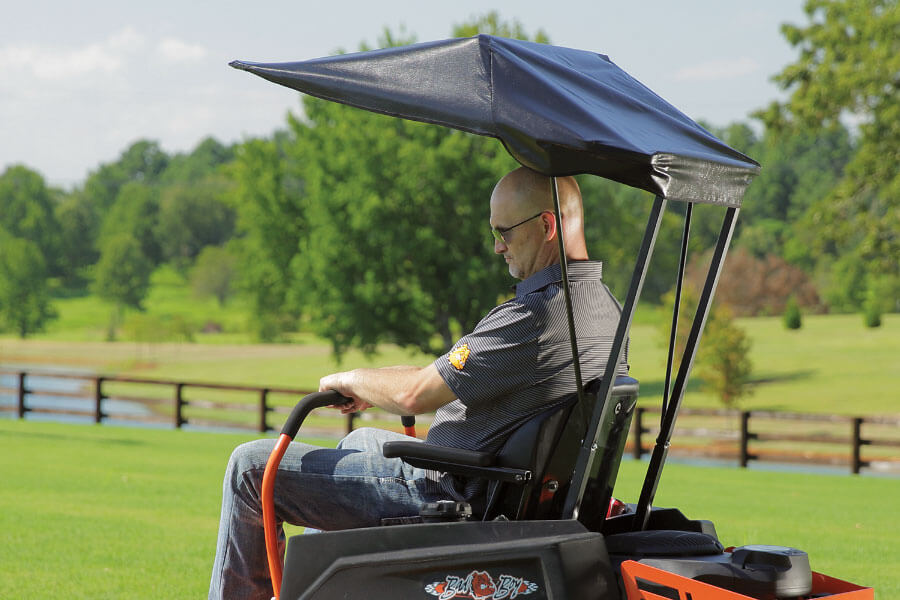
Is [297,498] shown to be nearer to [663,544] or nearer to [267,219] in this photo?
[663,544]

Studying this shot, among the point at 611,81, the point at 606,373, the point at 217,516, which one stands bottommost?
the point at 217,516

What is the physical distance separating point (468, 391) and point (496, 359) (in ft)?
0.39

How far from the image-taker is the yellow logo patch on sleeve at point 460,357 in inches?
119

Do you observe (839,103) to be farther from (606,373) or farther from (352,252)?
(606,373)

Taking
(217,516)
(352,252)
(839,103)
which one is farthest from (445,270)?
(217,516)

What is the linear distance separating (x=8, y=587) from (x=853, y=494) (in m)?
10.1

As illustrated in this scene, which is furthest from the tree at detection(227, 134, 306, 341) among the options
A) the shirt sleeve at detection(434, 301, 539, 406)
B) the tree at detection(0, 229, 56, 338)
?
the tree at detection(0, 229, 56, 338)

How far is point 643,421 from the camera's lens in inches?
1813

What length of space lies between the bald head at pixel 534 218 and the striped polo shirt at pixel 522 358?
8cm

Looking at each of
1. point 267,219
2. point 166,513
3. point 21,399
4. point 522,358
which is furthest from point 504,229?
point 267,219

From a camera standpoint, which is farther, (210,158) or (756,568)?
(210,158)

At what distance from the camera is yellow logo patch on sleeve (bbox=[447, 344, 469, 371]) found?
9.90 feet

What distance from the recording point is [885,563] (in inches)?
288

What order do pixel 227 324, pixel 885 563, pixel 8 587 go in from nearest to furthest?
pixel 8 587 < pixel 885 563 < pixel 227 324
